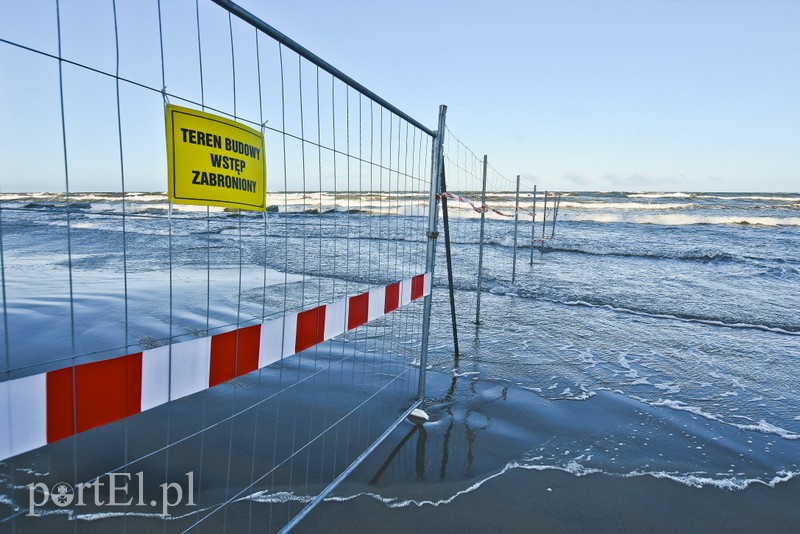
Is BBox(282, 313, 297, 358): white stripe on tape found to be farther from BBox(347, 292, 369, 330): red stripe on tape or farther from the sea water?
BBox(347, 292, 369, 330): red stripe on tape

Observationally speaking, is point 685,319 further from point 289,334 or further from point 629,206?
point 629,206

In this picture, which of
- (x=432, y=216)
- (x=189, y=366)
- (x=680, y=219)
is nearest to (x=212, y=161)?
(x=189, y=366)

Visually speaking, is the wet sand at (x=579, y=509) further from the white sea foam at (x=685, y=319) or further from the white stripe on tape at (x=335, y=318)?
the white sea foam at (x=685, y=319)

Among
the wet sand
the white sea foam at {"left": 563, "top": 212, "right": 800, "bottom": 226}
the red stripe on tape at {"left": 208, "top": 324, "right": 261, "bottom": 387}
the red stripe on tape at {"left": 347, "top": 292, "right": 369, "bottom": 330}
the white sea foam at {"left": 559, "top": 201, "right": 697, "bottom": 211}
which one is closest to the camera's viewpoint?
the red stripe on tape at {"left": 208, "top": 324, "right": 261, "bottom": 387}

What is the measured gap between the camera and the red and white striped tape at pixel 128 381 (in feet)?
4.67

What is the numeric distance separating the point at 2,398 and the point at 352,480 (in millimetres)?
2175

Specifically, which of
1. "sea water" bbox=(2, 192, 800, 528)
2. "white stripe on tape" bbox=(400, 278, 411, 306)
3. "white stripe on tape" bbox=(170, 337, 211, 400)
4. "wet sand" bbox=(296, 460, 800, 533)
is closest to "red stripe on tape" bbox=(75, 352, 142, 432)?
"white stripe on tape" bbox=(170, 337, 211, 400)

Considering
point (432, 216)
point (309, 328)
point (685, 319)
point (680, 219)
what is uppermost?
point (680, 219)

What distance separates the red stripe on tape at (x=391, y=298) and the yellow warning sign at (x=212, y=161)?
154cm

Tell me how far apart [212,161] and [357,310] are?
1521 millimetres

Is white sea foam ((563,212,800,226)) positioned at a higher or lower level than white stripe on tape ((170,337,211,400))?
higher

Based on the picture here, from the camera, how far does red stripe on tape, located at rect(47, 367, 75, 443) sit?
147 centimetres

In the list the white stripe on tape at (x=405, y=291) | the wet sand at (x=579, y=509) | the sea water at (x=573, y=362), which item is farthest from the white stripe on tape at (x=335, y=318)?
the wet sand at (x=579, y=509)

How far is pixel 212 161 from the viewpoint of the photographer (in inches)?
74.2
